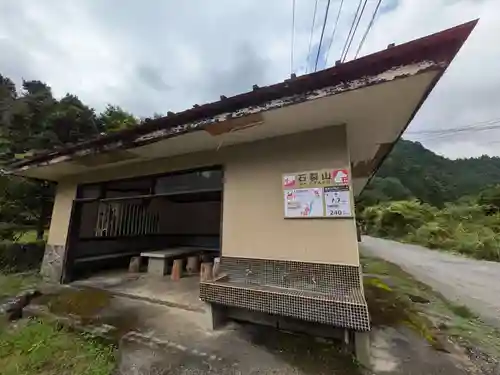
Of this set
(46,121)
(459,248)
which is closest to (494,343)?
(459,248)

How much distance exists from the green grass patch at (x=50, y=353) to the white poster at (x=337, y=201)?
8.00ft

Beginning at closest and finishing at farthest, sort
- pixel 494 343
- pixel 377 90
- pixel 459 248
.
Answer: pixel 377 90 < pixel 494 343 < pixel 459 248

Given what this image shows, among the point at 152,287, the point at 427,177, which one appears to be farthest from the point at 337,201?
the point at 427,177

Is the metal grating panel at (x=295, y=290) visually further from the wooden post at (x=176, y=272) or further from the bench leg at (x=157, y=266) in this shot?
the bench leg at (x=157, y=266)

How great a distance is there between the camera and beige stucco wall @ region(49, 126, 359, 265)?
2.63 meters

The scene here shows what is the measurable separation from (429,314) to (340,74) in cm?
358

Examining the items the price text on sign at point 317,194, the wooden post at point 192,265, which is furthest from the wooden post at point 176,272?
the price text on sign at point 317,194

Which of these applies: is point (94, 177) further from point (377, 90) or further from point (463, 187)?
point (463, 187)

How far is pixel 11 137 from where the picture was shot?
385 inches

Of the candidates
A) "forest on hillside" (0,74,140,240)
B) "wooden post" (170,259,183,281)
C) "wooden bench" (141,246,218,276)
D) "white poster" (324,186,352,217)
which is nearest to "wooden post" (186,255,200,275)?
"wooden bench" (141,246,218,276)

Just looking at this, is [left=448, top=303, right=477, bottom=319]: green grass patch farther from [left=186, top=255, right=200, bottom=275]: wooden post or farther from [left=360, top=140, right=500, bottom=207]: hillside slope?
[left=360, top=140, right=500, bottom=207]: hillside slope

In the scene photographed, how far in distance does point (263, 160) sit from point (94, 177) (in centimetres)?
386

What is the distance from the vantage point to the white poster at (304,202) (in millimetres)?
2719

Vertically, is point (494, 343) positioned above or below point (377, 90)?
below
